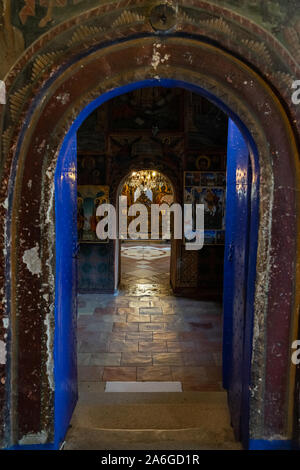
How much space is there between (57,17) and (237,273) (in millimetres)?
2167

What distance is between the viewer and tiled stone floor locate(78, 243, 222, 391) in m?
3.82

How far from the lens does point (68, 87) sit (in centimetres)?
200

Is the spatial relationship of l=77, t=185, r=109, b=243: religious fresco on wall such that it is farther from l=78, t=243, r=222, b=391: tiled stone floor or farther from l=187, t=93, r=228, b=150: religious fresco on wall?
l=187, t=93, r=228, b=150: religious fresco on wall

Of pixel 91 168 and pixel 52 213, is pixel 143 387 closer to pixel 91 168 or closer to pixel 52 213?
pixel 52 213

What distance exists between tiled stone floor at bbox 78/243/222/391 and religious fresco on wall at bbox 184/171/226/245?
1510 mm

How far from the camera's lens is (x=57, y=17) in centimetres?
192

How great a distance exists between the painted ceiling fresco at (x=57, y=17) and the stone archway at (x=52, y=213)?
0.25m

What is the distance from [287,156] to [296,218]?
15.7 inches

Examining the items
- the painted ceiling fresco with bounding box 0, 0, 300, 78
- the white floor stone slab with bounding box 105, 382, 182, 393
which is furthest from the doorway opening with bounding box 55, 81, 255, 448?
the painted ceiling fresco with bounding box 0, 0, 300, 78

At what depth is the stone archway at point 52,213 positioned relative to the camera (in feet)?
6.48

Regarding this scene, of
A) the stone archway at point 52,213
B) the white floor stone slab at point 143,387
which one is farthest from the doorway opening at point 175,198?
the stone archway at point 52,213

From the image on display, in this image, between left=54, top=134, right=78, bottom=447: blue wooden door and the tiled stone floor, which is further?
the tiled stone floor

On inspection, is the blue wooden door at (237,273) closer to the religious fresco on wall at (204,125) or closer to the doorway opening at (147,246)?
the religious fresco on wall at (204,125)

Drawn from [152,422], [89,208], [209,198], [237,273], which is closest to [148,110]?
[209,198]
